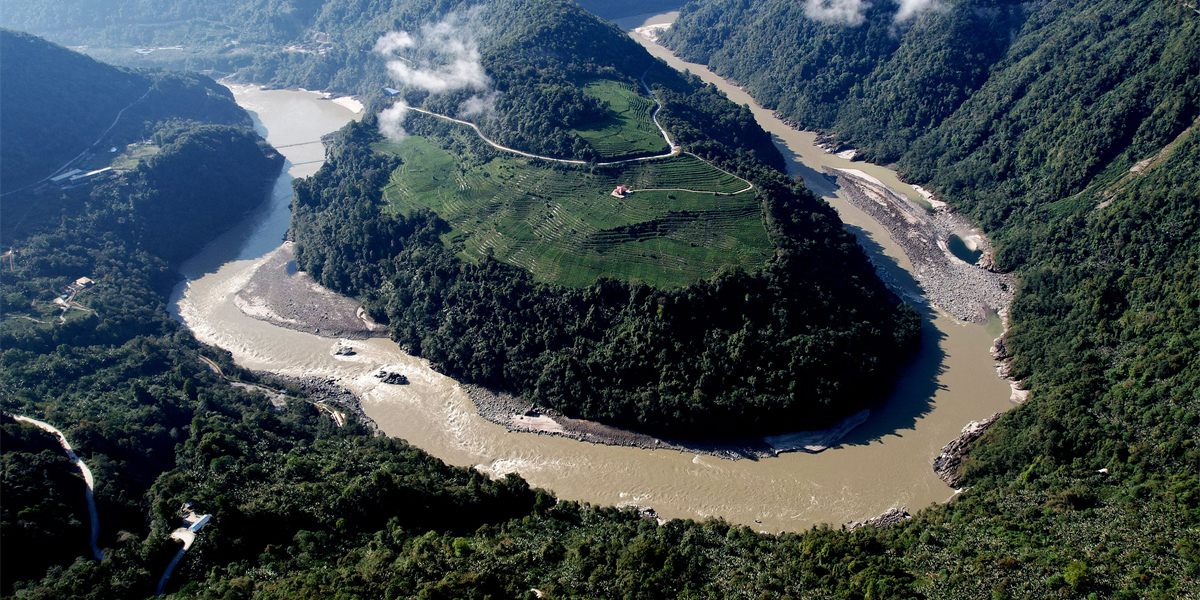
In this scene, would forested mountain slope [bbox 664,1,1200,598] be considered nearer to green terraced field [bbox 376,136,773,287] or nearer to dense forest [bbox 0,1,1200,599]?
dense forest [bbox 0,1,1200,599]

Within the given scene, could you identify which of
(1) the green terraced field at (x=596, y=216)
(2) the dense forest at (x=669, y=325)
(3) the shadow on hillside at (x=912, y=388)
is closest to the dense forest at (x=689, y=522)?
(3) the shadow on hillside at (x=912, y=388)

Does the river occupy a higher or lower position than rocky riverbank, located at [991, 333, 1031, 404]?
lower

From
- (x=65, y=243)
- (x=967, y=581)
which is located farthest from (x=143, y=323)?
(x=967, y=581)

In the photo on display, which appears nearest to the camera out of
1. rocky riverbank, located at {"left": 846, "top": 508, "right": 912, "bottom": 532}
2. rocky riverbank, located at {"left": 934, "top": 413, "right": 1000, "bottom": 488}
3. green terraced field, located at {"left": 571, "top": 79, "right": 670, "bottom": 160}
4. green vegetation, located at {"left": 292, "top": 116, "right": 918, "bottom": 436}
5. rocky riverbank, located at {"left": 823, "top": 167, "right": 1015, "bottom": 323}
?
rocky riverbank, located at {"left": 846, "top": 508, "right": 912, "bottom": 532}

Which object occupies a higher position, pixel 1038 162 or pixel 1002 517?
pixel 1038 162

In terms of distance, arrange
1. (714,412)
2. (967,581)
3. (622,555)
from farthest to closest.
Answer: (714,412)
(622,555)
(967,581)

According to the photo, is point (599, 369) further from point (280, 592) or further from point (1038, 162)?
point (1038, 162)

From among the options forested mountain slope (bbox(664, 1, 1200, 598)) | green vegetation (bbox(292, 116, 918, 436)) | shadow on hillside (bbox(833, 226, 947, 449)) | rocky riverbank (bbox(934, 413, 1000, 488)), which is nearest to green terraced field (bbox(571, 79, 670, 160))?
green vegetation (bbox(292, 116, 918, 436))

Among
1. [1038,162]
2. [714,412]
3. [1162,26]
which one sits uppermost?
[1162,26]
